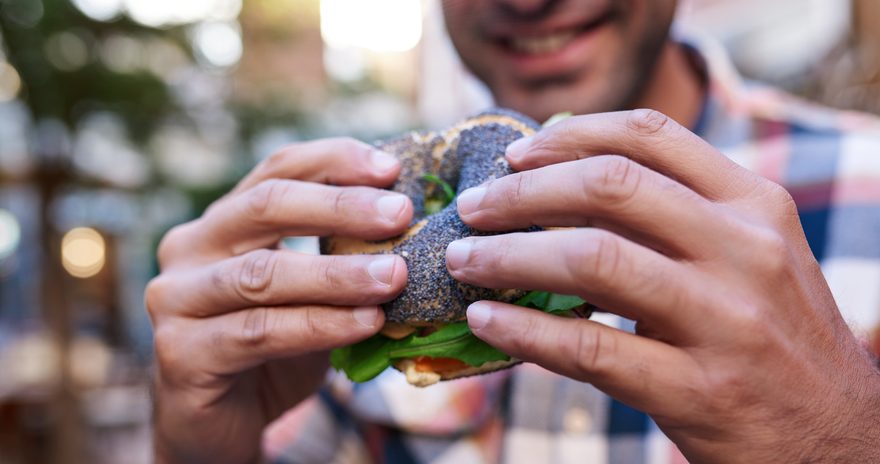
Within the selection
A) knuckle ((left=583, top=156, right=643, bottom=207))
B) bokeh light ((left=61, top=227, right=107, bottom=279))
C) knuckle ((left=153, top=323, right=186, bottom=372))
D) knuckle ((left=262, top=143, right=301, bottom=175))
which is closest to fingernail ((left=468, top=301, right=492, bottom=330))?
knuckle ((left=583, top=156, right=643, bottom=207))

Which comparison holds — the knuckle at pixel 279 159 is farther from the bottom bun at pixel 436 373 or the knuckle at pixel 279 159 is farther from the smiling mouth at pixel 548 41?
the smiling mouth at pixel 548 41

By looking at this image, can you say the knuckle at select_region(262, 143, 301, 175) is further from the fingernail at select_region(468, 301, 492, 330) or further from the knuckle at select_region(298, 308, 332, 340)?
the fingernail at select_region(468, 301, 492, 330)

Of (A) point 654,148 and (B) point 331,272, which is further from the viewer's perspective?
(B) point 331,272

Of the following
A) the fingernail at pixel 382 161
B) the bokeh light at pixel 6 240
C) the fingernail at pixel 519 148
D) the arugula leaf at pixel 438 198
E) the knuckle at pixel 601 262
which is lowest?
the bokeh light at pixel 6 240

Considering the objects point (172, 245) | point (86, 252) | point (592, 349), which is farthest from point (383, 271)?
Answer: point (86, 252)

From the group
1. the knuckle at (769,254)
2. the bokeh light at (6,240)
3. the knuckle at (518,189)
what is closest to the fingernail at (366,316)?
the knuckle at (518,189)

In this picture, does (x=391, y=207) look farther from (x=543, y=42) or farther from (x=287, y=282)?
(x=543, y=42)
